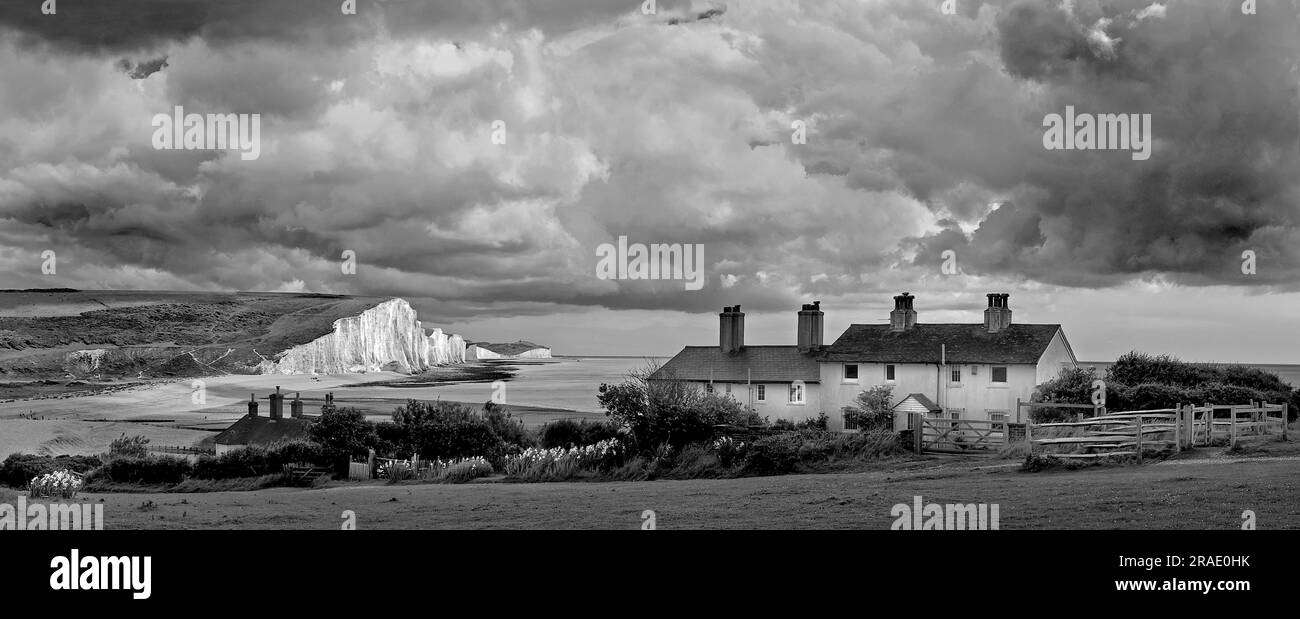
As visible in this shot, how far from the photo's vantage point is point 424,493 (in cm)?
3216

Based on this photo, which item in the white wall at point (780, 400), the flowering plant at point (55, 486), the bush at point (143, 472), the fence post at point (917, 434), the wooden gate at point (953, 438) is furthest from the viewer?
the white wall at point (780, 400)

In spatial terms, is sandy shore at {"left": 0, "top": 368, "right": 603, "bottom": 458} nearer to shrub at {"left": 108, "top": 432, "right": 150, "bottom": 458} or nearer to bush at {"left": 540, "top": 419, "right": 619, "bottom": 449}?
shrub at {"left": 108, "top": 432, "right": 150, "bottom": 458}

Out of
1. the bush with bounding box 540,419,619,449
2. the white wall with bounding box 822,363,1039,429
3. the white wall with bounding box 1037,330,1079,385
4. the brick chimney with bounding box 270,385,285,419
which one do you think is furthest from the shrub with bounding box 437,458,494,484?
the white wall with bounding box 1037,330,1079,385

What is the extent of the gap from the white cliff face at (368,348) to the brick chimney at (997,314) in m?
67.5

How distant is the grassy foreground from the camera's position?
21.2m

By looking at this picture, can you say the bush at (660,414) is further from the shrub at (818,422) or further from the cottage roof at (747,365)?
the cottage roof at (747,365)

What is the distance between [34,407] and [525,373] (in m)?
110

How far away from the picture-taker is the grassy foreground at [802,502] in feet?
69.5

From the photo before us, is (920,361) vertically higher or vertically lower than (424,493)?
higher

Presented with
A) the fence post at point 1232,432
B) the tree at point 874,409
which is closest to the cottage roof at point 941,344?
the tree at point 874,409

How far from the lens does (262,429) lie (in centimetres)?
5041

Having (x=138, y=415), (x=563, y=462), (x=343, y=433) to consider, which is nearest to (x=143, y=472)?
(x=343, y=433)
